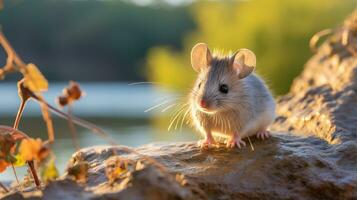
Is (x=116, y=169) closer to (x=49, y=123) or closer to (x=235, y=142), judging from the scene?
(x=49, y=123)

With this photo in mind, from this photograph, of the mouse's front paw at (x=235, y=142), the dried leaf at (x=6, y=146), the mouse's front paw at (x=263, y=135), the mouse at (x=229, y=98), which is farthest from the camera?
the mouse at (x=229, y=98)

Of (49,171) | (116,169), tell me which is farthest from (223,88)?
(49,171)

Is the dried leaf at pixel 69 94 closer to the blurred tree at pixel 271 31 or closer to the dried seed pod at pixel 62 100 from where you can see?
the dried seed pod at pixel 62 100

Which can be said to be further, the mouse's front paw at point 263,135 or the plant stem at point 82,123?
the mouse's front paw at point 263,135

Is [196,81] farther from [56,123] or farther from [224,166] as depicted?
[56,123]

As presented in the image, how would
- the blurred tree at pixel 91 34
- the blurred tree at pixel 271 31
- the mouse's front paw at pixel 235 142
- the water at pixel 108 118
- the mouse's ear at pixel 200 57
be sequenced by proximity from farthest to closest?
the blurred tree at pixel 91 34, the blurred tree at pixel 271 31, the water at pixel 108 118, the mouse's ear at pixel 200 57, the mouse's front paw at pixel 235 142

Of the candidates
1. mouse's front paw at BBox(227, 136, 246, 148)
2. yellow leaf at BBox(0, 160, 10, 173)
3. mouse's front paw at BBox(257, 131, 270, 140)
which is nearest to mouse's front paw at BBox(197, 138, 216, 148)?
mouse's front paw at BBox(227, 136, 246, 148)

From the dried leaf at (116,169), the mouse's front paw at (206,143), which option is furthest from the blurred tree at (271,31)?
the dried leaf at (116,169)
